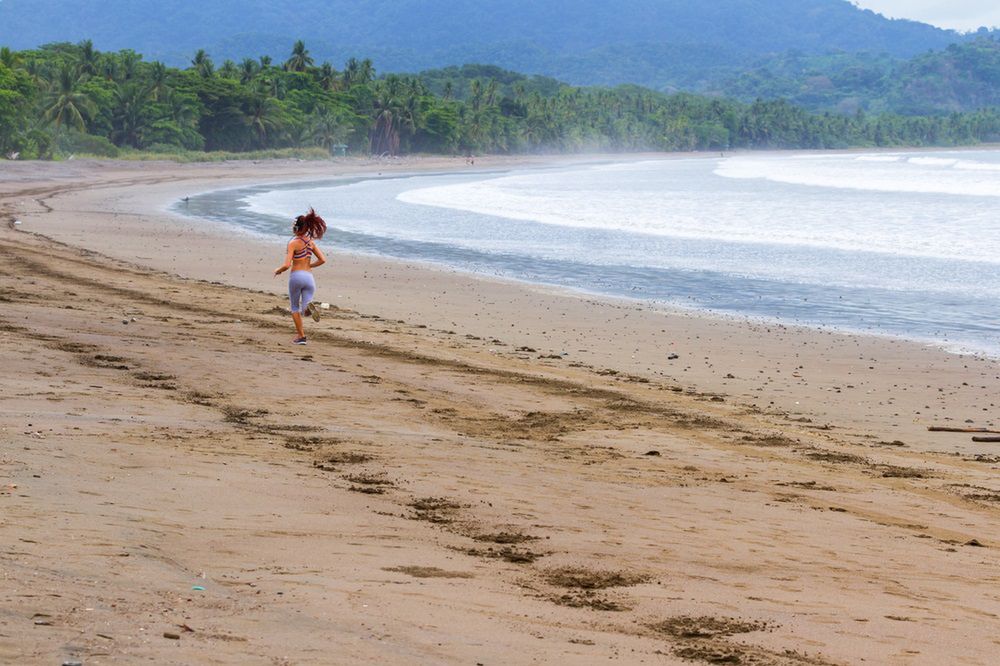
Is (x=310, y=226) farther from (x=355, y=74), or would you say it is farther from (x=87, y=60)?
(x=355, y=74)

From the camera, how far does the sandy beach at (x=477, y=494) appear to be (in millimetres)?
4645

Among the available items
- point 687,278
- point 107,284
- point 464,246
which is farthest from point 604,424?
point 464,246

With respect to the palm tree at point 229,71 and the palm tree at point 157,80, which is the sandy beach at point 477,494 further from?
the palm tree at point 229,71

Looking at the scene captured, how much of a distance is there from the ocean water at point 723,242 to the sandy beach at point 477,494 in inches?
155

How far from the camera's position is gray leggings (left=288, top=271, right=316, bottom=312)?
541 inches

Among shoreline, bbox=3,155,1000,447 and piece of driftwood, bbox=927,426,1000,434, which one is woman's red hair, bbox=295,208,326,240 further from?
piece of driftwood, bbox=927,426,1000,434

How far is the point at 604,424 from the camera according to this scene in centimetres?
984

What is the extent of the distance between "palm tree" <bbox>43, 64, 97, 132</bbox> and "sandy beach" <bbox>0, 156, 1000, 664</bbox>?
78446mm

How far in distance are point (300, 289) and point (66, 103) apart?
81720 mm

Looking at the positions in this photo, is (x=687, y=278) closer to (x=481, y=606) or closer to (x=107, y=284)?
(x=107, y=284)

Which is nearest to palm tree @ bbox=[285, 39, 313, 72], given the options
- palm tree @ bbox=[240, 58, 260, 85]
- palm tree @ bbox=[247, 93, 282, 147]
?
palm tree @ bbox=[240, 58, 260, 85]

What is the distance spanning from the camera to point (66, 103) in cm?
8775

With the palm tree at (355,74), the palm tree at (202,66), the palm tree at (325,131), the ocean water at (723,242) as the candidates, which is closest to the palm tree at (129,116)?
the palm tree at (202,66)

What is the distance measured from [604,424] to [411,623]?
5.34m
